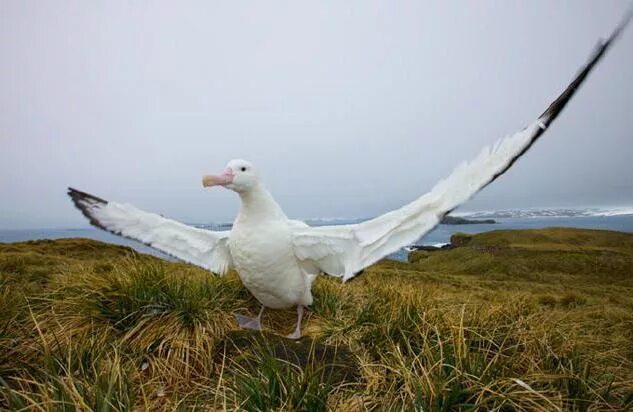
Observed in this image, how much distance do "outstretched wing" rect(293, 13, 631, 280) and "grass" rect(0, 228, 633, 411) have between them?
83 cm

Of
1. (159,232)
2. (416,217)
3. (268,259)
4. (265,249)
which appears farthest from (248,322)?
(416,217)

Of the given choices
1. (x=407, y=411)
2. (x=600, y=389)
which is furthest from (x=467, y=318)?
(x=407, y=411)

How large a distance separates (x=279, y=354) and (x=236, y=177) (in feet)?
6.75

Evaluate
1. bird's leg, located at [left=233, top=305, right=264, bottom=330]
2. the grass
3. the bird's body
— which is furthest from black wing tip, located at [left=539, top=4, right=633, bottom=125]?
bird's leg, located at [left=233, top=305, right=264, bottom=330]

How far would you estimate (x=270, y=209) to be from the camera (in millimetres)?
4805

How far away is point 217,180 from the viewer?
4520 millimetres

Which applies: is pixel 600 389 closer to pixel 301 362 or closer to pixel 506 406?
pixel 506 406

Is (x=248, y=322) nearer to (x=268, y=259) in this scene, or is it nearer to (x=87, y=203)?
(x=268, y=259)

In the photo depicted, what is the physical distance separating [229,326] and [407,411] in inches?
113

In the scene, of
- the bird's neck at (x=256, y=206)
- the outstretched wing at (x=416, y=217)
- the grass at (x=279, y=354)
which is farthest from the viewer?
the bird's neck at (x=256, y=206)

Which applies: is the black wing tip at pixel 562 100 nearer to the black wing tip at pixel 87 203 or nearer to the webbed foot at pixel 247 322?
the webbed foot at pixel 247 322

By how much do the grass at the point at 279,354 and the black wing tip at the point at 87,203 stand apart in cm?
76

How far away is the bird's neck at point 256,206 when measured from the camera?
472 centimetres

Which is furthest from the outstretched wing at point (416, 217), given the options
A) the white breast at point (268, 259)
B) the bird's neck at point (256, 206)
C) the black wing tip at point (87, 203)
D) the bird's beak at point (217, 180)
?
the black wing tip at point (87, 203)
